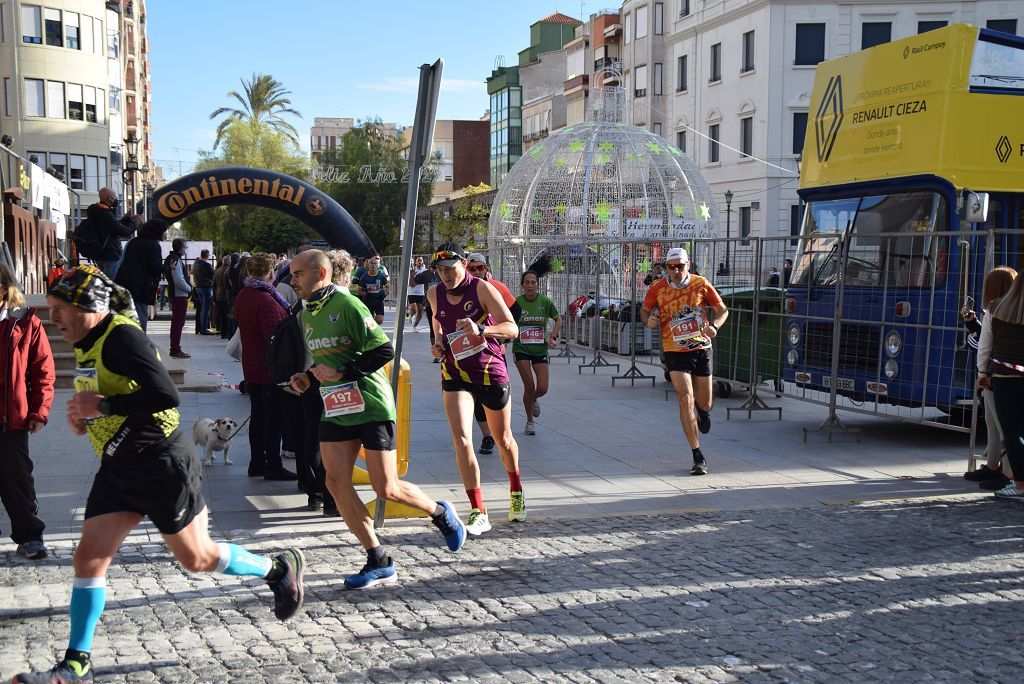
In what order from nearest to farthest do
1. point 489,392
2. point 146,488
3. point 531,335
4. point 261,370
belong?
point 146,488, point 489,392, point 261,370, point 531,335

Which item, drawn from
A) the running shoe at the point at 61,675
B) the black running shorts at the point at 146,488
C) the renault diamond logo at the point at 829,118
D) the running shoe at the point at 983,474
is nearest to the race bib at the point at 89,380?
the black running shorts at the point at 146,488

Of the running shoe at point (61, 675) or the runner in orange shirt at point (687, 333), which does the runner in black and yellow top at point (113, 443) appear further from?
the runner in orange shirt at point (687, 333)

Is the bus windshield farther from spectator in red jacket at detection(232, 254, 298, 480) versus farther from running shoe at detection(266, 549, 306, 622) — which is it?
running shoe at detection(266, 549, 306, 622)

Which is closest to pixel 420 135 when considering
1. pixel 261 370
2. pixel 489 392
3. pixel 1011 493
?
pixel 489 392

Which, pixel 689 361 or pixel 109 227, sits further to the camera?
pixel 109 227

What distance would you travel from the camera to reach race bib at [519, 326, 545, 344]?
35.2 feet

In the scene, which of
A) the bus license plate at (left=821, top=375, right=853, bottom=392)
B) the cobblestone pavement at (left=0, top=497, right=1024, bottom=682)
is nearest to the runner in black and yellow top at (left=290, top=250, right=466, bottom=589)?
the cobblestone pavement at (left=0, top=497, right=1024, bottom=682)

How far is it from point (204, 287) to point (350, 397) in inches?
734

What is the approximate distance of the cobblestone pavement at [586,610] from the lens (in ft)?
15.1

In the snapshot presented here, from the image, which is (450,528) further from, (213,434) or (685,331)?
(685,331)

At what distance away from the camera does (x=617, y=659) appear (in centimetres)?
470

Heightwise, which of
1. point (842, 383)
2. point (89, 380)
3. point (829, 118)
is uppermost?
point (829, 118)

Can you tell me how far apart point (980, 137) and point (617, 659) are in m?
7.85

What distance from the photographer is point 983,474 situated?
857 centimetres
